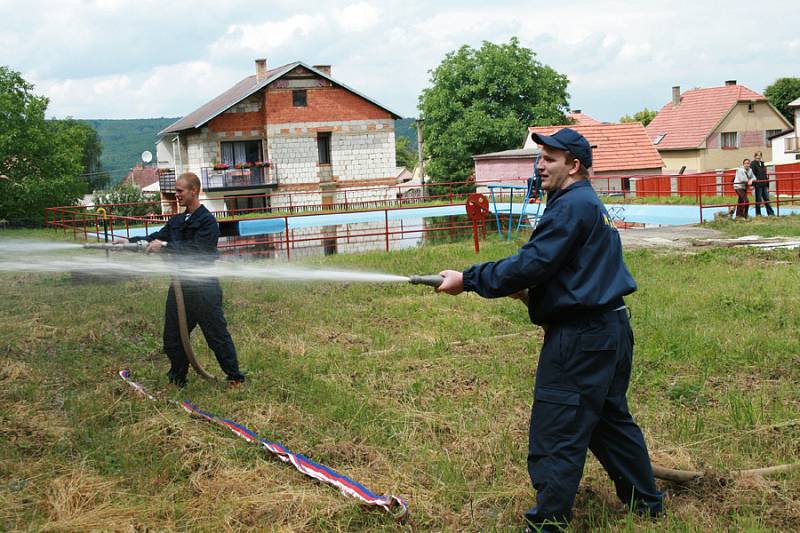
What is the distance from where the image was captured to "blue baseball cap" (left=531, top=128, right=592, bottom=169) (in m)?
3.99

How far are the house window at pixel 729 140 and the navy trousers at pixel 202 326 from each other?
55.7 metres

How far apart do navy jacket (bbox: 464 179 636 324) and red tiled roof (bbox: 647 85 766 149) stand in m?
55.9

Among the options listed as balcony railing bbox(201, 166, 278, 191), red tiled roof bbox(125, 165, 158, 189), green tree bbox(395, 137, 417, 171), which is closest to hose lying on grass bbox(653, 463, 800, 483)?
balcony railing bbox(201, 166, 278, 191)

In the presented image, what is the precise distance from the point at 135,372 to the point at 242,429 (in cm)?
232

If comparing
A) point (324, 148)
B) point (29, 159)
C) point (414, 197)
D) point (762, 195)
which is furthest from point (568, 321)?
point (324, 148)

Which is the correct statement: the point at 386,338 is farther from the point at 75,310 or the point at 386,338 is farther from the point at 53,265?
the point at 53,265

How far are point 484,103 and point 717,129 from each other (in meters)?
15.9

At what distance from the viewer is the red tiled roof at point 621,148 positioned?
1606 inches

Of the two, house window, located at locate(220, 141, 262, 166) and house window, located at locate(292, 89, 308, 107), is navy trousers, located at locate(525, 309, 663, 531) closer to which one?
house window, located at locate(292, 89, 308, 107)

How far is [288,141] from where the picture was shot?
49.0 m

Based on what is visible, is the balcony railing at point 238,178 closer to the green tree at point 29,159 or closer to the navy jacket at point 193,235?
the green tree at point 29,159

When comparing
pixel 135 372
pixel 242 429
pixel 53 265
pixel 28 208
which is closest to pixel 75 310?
pixel 53 265

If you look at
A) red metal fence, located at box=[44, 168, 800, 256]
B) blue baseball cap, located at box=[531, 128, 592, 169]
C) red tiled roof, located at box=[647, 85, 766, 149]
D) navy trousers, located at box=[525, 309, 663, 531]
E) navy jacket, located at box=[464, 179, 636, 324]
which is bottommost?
navy trousers, located at box=[525, 309, 663, 531]

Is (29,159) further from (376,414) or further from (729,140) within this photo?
(729,140)
